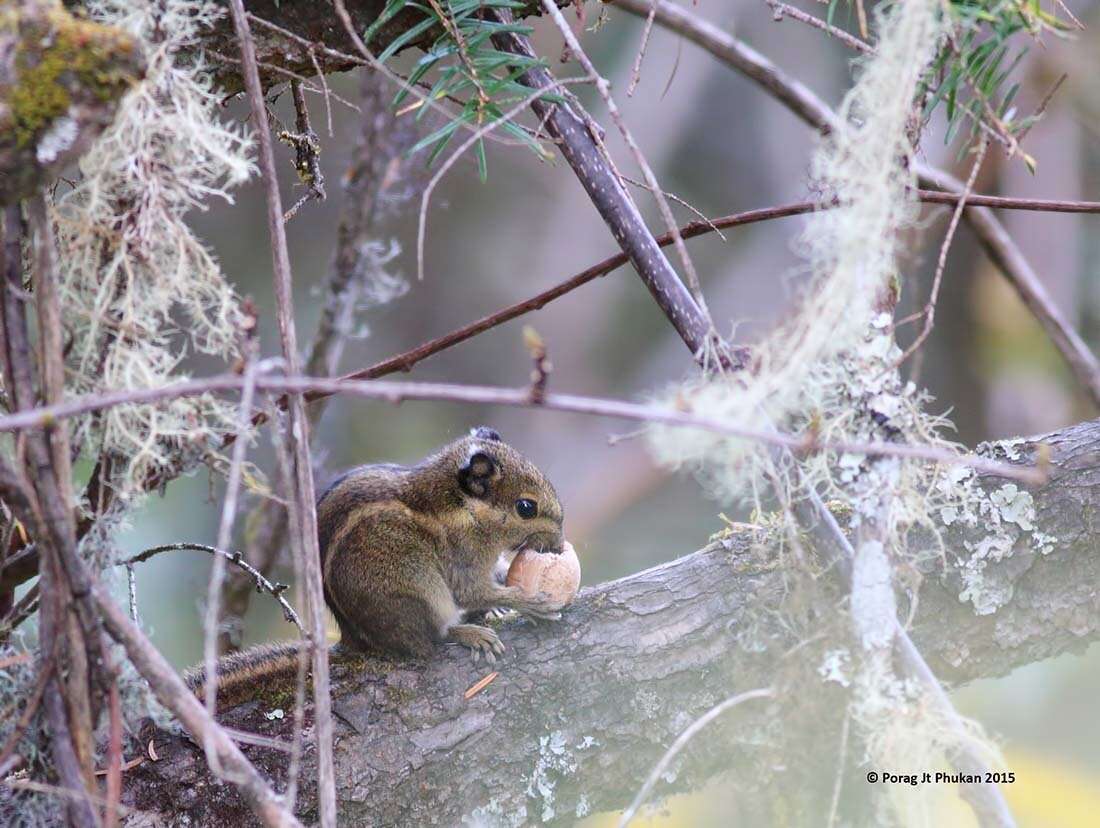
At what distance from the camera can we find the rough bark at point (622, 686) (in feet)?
6.81

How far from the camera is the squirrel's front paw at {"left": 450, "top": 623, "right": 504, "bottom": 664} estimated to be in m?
2.34

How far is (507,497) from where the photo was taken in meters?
3.16

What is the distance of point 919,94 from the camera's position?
1.77 meters

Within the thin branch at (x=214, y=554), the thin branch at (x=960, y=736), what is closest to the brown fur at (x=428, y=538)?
the thin branch at (x=214, y=554)

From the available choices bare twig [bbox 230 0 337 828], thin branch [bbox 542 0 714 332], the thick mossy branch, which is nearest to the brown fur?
bare twig [bbox 230 0 337 828]

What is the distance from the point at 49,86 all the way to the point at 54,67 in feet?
0.08

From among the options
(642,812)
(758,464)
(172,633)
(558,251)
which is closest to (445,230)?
(558,251)

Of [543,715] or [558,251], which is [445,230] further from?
[543,715]

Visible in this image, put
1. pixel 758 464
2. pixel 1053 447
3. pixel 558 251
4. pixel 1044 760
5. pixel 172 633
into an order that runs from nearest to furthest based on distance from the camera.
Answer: pixel 758 464 < pixel 1053 447 < pixel 1044 760 < pixel 172 633 < pixel 558 251

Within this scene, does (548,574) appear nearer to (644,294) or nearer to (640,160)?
(640,160)

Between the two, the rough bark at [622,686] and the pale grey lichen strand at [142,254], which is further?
the rough bark at [622,686]

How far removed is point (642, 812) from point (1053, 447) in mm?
1181

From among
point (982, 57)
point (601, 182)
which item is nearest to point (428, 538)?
point (601, 182)

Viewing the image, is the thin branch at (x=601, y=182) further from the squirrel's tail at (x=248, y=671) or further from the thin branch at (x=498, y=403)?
the squirrel's tail at (x=248, y=671)
